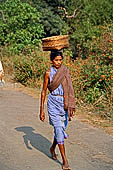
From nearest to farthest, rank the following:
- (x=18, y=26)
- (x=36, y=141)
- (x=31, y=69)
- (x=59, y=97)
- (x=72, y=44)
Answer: (x=59, y=97) → (x=36, y=141) → (x=31, y=69) → (x=18, y=26) → (x=72, y=44)

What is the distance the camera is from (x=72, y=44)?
24.7 metres

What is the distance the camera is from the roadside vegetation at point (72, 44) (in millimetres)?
10172

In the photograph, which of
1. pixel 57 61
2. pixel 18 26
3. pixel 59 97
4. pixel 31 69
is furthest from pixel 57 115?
pixel 18 26

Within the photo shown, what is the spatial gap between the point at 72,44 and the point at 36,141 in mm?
18526

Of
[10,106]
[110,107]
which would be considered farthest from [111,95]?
[10,106]

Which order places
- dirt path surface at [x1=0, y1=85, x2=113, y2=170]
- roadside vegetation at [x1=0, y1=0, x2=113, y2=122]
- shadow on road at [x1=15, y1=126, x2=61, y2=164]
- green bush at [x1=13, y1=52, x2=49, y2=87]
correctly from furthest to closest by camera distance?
green bush at [x1=13, y1=52, x2=49, y2=87], roadside vegetation at [x1=0, y1=0, x2=113, y2=122], shadow on road at [x1=15, y1=126, x2=61, y2=164], dirt path surface at [x1=0, y1=85, x2=113, y2=170]

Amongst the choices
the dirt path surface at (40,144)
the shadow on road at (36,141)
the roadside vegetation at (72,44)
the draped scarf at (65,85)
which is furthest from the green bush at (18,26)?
the draped scarf at (65,85)

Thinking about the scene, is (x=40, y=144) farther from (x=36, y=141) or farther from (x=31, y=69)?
(x=31, y=69)

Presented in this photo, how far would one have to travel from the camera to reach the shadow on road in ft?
20.4

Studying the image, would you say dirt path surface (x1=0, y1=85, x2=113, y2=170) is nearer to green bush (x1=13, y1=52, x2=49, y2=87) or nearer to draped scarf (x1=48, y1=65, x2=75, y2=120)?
draped scarf (x1=48, y1=65, x2=75, y2=120)

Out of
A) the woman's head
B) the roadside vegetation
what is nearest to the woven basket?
the woman's head

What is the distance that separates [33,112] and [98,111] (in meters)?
1.64

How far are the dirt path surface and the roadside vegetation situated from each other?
1.45 metres

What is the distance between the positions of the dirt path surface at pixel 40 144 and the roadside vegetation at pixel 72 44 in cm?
145
